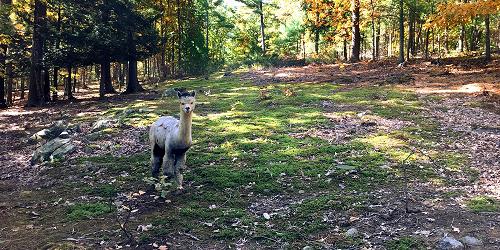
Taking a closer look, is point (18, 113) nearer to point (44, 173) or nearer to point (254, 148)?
point (44, 173)

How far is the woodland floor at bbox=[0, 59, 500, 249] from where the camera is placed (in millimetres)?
6750

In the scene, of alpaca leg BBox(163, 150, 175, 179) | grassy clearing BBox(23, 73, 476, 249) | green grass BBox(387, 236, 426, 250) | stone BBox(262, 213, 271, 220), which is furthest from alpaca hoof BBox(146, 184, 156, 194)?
green grass BBox(387, 236, 426, 250)

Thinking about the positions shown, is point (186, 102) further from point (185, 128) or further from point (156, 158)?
point (156, 158)

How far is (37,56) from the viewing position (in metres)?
24.3

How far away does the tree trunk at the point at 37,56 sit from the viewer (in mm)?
23719

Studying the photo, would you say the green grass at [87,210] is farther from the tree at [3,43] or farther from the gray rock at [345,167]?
the tree at [3,43]

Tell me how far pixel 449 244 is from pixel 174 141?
525 cm

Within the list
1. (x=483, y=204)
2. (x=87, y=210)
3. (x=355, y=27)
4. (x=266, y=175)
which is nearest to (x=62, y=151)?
(x=87, y=210)

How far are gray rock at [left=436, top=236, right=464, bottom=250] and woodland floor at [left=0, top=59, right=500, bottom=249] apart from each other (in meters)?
0.14

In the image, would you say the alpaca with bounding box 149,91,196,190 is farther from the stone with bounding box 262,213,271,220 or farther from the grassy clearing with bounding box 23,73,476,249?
the stone with bounding box 262,213,271,220

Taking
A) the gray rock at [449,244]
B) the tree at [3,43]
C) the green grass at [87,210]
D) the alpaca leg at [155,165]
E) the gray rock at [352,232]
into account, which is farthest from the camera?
the tree at [3,43]

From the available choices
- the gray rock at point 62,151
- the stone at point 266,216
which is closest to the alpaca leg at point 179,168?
the stone at point 266,216

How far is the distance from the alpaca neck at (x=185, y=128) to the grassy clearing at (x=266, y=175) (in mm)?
1239

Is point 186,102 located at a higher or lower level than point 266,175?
higher
